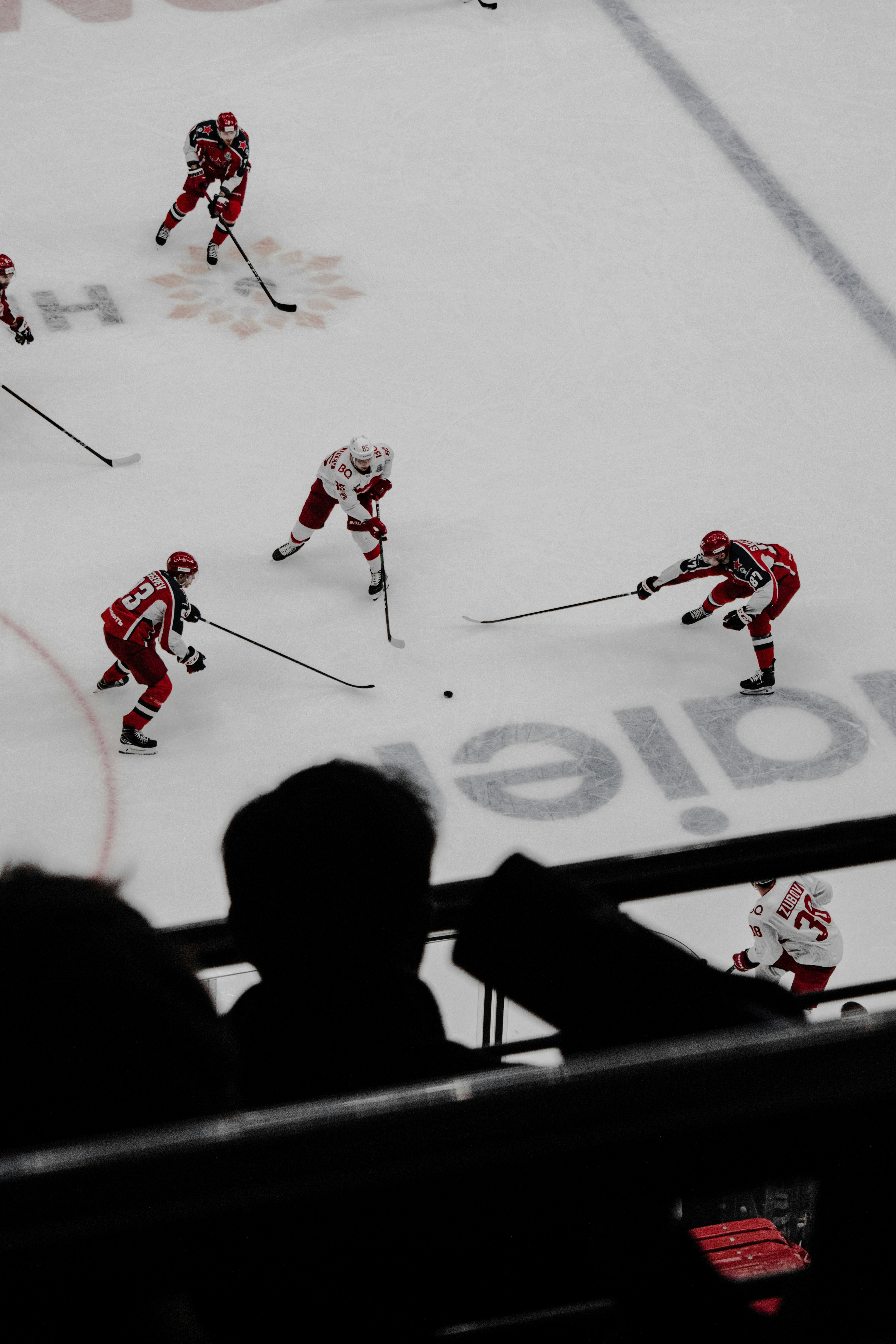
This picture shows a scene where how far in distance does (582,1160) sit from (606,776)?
5820 mm

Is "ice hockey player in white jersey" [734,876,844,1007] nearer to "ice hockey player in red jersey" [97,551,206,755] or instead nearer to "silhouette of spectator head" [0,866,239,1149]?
"ice hockey player in red jersey" [97,551,206,755]

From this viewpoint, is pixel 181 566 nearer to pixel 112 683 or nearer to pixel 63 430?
pixel 112 683

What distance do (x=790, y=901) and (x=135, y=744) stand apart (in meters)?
2.58

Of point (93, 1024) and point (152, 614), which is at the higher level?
point (93, 1024)

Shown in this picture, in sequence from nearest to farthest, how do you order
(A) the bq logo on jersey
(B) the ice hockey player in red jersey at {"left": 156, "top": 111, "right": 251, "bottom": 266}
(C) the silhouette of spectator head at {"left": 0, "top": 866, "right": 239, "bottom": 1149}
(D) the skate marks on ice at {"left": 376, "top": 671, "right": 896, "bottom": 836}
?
(C) the silhouette of spectator head at {"left": 0, "top": 866, "right": 239, "bottom": 1149}, (A) the bq logo on jersey, (D) the skate marks on ice at {"left": 376, "top": 671, "right": 896, "bottom": 836}, (B) the ice hockey player in red jersey at {"left": 156, "top": 111, "right": 251, "bottom": 266}

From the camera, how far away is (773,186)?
10102 millimetres

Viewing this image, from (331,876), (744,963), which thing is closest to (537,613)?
(744,963)

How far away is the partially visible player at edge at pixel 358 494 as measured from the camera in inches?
270

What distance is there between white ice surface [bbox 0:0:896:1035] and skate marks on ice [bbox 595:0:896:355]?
10 cm

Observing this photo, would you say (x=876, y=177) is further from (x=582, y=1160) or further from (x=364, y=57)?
(x=582, y=1160)

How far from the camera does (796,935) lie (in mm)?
5328

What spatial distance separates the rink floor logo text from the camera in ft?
29.1

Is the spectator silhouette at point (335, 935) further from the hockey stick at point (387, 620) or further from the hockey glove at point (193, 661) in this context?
the hockey stick at point (387, 620)

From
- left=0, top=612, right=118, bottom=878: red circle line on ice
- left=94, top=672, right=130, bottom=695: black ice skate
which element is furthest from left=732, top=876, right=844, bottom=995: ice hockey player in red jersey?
left=94, top=672, right=130, bottom=695: black ice skate
